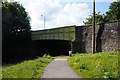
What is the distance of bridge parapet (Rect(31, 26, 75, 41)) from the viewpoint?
1952cm

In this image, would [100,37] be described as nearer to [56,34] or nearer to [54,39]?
[56,34]

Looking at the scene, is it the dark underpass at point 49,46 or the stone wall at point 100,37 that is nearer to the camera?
the stone wall at point 100,37

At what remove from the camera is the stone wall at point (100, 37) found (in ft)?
44.3

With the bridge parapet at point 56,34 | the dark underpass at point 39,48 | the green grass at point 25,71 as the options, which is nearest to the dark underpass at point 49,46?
the dark underpass at point 39,48

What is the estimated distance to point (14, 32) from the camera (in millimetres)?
30594

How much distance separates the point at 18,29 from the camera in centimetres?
3117

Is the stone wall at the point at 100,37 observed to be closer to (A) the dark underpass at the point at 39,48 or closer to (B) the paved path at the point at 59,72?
(B) the paved path at the point at 59,72

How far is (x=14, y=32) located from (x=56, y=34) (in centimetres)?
1588

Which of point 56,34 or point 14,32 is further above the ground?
point 14,32

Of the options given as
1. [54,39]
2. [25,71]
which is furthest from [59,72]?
[54,39]

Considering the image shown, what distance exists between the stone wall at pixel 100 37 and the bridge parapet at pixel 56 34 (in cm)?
147

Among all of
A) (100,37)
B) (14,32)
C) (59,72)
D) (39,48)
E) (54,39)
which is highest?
(14,32)

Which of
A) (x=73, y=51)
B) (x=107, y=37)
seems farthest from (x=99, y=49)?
(x=73, y=51)

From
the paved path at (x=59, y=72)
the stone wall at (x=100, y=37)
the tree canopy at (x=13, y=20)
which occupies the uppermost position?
the tree canopy at (x=13, y=20)
